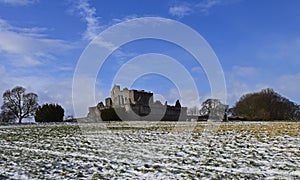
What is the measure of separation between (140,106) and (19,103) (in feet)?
78.2

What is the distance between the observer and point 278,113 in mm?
65312

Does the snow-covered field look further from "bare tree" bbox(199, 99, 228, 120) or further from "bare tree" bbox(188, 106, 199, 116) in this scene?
"bare tree" bbox(188, 106, 199, 116)

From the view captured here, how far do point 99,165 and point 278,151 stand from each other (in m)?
6.68

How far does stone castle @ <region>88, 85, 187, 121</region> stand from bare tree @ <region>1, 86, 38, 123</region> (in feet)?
38.5

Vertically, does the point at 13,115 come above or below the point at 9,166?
above

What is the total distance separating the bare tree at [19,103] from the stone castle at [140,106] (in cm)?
1175

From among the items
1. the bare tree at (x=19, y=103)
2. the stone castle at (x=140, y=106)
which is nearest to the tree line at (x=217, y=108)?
the bare tree at (x=19, y=103)

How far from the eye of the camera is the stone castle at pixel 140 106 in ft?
199

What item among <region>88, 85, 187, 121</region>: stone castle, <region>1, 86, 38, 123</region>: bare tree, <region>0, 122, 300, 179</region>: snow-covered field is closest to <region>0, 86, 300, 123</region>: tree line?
<region>1, 86, 38, 123</region>: bare tree

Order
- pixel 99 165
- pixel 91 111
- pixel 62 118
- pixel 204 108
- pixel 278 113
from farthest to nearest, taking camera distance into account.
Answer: pixel 204 108, pixel 278 113, pixel 91 111, pixel 62 118, pixel 99 165

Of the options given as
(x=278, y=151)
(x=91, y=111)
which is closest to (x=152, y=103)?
(x=91, y=111)

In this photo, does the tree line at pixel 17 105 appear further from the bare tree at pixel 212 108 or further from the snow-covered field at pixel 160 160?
the snow-covered field at pixel 160 160

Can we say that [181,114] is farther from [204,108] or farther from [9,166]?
[9,166]

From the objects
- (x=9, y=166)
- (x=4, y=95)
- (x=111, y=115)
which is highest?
(x=4, y=95)
